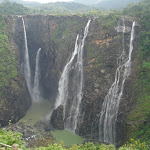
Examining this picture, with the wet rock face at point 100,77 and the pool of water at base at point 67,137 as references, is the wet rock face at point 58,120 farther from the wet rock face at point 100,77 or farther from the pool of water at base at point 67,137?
the wet rock face at point 100,77

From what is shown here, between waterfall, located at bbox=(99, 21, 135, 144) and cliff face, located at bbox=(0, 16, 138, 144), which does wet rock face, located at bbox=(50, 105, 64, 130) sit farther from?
waterfall, located at bbox=(99, 21, 135, 144)

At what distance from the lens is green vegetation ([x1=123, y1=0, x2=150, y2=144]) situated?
20.9m

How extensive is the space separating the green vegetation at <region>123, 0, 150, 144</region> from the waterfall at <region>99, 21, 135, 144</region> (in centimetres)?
180

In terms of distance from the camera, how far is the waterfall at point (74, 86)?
27.1m

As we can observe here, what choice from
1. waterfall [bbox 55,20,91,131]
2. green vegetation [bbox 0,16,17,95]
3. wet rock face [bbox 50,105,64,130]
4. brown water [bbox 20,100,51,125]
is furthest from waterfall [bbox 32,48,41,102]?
wet rock face [bbox 50,105,64,130]

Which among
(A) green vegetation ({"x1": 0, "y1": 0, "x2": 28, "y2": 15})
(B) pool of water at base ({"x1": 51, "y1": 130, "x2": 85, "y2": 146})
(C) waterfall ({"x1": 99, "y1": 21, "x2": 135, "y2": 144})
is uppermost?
(A) green vegetation ({"x1": 0, "y1": 0, "x2": 28, "y2": 15})

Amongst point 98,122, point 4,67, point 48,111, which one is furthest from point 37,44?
point 98,122

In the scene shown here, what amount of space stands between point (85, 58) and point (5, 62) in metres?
12.5

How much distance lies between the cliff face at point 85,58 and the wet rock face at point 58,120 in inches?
7.7

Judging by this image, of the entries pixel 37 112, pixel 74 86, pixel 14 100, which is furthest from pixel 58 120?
pixel 14 100

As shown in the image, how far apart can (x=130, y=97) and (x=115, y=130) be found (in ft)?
14.2

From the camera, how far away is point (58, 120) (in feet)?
89.5

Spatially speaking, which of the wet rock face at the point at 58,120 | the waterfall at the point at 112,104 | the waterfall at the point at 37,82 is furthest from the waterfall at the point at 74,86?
the waterfall at the point at 37,82

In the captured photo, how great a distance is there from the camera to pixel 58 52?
112ft
